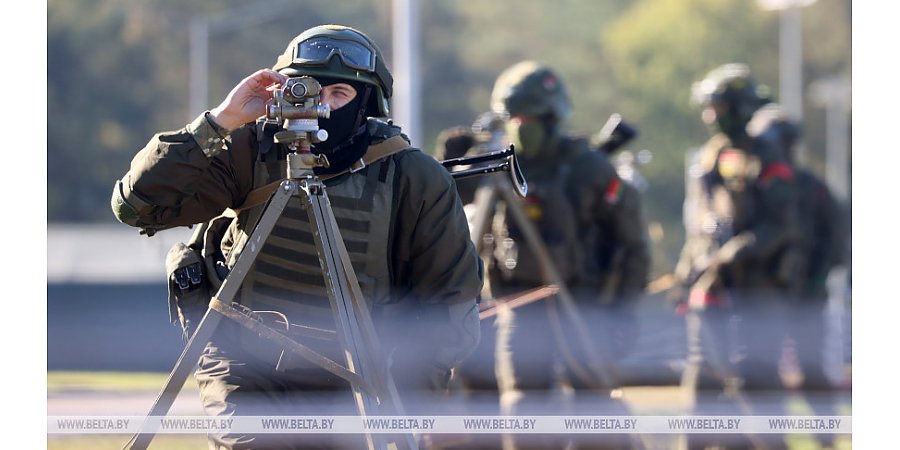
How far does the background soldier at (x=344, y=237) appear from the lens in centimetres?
443

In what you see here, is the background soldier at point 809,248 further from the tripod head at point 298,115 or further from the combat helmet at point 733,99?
the tripod head at point 298,115

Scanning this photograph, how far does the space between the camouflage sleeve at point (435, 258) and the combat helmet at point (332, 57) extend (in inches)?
11.1

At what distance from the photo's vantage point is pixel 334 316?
168 inches

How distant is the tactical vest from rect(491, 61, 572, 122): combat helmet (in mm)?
3863

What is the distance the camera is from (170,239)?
26.5 m

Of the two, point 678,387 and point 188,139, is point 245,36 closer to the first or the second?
point 678,387

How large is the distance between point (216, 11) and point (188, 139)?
1563 inches

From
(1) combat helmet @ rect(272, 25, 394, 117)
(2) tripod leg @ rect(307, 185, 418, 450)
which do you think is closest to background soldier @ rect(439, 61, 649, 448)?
(1) combat helmet @ rect(272, 25, 394, 117)

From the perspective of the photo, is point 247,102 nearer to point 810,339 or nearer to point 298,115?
point 298,115

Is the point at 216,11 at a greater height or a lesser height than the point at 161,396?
greater

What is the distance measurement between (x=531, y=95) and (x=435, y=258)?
3.92m

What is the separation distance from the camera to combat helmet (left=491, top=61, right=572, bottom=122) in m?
8.39
